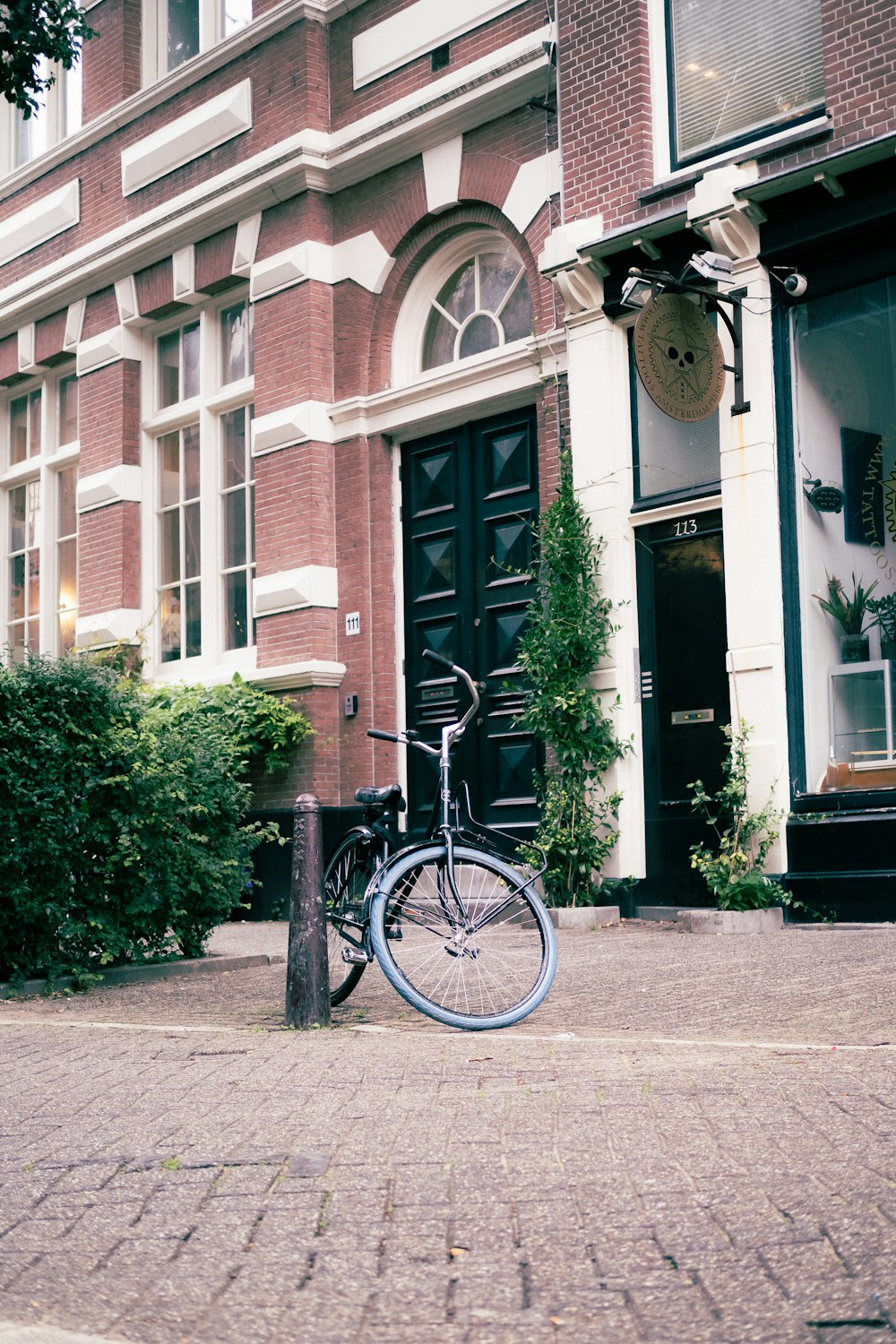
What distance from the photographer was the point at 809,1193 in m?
3.24

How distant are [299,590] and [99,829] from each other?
4.96 m

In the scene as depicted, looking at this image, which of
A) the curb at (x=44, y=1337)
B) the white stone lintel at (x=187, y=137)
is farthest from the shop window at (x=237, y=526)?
the curb at (x=44, y=1337)

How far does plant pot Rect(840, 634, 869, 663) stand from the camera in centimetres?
927

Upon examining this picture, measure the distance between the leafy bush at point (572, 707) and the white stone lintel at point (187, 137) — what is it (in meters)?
5.59

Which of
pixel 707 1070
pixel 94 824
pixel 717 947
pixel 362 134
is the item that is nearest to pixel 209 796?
pixel 94 824

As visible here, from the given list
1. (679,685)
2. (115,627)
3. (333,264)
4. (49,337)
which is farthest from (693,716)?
(49,337)

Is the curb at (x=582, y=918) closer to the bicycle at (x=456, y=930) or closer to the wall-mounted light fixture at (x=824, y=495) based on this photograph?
the wall-mounted light fixture at (x=824, y=495)

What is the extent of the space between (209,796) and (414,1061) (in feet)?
12.8

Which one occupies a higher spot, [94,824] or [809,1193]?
[94,824]

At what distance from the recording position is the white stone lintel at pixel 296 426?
12.7m

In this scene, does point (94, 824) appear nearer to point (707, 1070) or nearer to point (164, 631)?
point (707, 1070)

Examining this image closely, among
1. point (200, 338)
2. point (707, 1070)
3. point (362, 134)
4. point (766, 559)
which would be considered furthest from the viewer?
point (200, 338)

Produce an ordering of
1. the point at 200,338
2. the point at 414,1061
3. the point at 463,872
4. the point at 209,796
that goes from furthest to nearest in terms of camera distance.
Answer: the point at 200,338 < the point at 209,796 < the point at 463,872 < the point at 414,1061

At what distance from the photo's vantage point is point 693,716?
9867 millimetres
